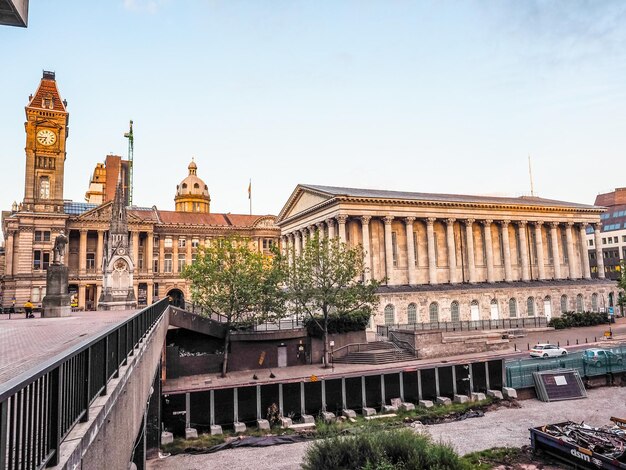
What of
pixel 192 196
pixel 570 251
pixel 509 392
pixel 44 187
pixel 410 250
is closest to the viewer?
pixel 509 392

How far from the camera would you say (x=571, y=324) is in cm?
5969

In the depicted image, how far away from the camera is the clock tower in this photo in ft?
220

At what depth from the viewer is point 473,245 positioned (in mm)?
65500

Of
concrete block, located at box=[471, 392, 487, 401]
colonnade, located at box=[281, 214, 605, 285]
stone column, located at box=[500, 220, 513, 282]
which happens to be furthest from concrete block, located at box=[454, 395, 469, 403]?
stone column, located at box=[500, 220, 513, 282]

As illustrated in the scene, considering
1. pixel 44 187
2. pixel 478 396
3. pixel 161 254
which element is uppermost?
pixel 44 187

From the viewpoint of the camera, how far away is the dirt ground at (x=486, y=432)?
22156mm

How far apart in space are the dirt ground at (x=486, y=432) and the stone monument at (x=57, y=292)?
10495 mm

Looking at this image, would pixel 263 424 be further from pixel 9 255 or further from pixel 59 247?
pixel 9 255

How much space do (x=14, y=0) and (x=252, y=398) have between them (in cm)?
2656

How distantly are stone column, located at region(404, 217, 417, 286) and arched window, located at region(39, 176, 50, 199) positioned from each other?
53.0 meters

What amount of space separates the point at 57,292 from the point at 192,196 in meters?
94.3

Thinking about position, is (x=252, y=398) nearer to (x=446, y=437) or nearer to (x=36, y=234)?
(x=446, y=437)

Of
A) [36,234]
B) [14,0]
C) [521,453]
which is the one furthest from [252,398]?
[36,234]

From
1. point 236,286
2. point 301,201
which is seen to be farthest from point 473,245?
point 236,286
